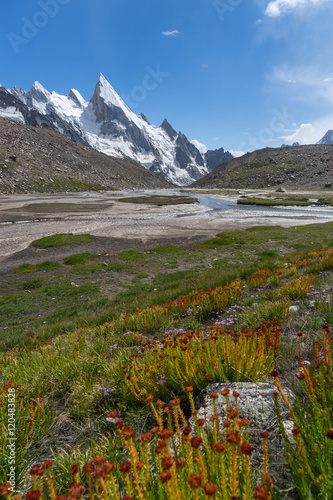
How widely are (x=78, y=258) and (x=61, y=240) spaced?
328 inches

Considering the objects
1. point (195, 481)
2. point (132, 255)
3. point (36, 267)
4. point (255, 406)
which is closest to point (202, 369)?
point (255, 406)

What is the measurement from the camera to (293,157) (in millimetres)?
177750

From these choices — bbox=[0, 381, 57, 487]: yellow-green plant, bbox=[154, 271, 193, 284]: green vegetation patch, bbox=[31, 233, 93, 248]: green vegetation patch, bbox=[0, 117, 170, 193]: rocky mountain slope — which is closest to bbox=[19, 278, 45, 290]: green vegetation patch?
bbox=[154, 271, 193, 284]: green vegetation patch

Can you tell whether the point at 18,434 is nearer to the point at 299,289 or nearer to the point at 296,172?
the point at 299,289

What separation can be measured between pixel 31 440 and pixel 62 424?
0.61 metres

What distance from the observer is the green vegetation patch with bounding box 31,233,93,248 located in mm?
29483

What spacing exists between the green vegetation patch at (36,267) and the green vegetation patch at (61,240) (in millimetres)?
6614

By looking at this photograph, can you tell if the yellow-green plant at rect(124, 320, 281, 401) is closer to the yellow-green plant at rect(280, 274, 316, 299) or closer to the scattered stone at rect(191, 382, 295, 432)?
the scattered stone at rect(191, 382, 295, 432)

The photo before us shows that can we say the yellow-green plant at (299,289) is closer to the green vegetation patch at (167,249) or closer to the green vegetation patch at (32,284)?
the green vegetation patch at (32,284)

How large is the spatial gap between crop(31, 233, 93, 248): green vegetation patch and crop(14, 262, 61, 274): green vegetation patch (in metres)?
6.61

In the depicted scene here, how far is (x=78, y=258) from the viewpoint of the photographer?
24.2 m

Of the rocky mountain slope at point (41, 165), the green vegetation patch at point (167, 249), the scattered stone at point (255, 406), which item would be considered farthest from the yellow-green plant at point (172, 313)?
the rocky mountain slope at point (41, 165)

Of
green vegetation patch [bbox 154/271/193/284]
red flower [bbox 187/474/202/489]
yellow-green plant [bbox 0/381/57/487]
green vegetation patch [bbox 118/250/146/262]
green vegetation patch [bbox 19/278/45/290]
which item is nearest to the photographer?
red flower [bbox 187/474/202/489]

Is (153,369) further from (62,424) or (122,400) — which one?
(62,424)
